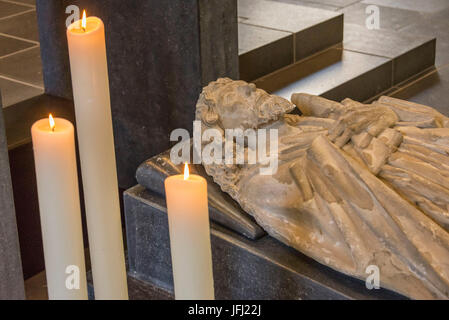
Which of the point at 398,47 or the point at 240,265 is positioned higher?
the point at 240,265

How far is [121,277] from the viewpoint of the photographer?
1427mm

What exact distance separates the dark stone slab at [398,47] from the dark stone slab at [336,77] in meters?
0.09

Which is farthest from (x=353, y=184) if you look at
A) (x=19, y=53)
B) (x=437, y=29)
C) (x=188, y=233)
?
(x=437, y=29)

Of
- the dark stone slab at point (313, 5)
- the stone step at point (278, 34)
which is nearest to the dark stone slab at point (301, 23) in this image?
the stone step at point (278, 34)

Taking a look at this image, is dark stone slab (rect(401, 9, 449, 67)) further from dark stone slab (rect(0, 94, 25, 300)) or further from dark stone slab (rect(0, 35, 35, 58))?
dark stone slab (rect(0, 94, 25, 300))

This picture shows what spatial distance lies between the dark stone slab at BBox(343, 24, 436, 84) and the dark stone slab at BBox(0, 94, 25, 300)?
275 centimetres

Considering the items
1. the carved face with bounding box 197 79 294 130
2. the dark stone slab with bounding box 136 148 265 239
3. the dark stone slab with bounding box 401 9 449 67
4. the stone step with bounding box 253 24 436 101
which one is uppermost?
the carved face with bounding box 197 79 294 130

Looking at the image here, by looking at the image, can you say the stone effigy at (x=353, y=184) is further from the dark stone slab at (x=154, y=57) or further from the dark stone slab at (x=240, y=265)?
the dark stone slab at (x=154, y=57)

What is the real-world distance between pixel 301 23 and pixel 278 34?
252 mm

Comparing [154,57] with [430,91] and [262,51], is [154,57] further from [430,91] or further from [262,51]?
[430,91]

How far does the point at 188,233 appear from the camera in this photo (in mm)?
1194

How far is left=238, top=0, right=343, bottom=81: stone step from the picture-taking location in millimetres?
4355

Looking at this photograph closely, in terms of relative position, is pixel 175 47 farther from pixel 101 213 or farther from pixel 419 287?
pixel 101 213

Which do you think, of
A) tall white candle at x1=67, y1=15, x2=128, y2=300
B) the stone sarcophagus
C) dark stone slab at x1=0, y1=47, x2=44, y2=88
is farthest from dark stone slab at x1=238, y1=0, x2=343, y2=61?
tall white candle at x1=67, y1=15, x2=128, y2=300
